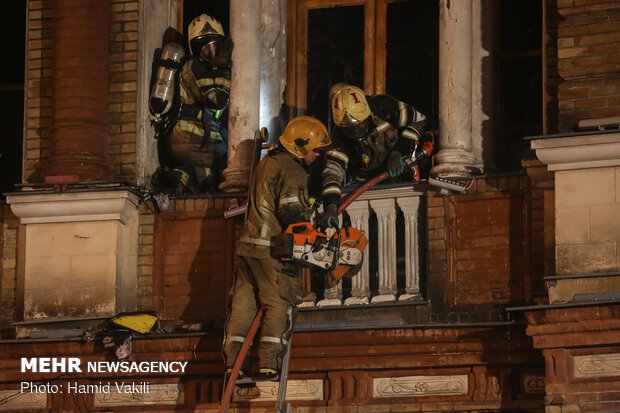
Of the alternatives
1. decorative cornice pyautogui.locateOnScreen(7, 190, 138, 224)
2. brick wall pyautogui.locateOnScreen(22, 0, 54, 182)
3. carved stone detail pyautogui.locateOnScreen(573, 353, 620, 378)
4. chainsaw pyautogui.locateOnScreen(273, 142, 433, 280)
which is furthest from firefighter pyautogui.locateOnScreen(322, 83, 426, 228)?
brick wall pyautogui.locateOnScreen(22, 0, 54, 182)

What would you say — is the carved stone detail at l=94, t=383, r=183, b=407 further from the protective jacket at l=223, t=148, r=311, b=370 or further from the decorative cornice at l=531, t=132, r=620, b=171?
the decorative cornice at l=531, t=132, r=620, b=171

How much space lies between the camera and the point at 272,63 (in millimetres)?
19266

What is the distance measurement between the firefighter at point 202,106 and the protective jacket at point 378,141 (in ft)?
4.61

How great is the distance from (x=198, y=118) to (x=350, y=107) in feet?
6.25

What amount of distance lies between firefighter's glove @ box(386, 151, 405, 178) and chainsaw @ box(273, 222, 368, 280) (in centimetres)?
62

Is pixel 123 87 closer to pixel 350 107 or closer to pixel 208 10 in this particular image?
pixel 208 10

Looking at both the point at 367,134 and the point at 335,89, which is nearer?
the point at 367,134

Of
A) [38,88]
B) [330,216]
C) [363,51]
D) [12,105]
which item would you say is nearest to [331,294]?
[330,216]

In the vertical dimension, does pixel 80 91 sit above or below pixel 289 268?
above

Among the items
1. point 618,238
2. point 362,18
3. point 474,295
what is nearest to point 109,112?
point 362,18

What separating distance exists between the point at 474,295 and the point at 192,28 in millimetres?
3871

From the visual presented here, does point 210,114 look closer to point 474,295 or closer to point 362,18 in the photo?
point 362,18

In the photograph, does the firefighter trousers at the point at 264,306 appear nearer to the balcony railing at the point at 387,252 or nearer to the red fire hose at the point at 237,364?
the red fire hose at the point at 237,364

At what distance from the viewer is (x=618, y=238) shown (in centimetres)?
1652
